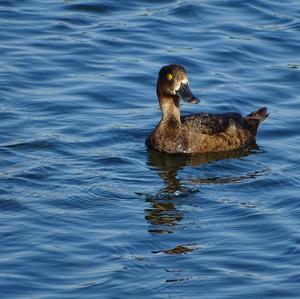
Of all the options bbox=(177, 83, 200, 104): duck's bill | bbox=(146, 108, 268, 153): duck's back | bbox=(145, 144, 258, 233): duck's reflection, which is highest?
bbox=(177, 83, 200, 104): duck's bill

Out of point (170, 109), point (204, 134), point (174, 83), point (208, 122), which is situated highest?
point (174, 83)

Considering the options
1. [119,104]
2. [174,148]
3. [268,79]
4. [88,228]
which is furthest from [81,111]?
[88,228]

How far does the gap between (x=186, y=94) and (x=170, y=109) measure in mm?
308

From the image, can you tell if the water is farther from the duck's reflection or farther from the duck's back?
the duck's back

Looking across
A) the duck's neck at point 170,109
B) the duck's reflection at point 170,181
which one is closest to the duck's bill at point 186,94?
the duck's neck at point 170,109

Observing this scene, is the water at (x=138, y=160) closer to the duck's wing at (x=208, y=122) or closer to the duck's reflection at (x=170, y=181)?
the duck's reflection at (x=170, y=181)

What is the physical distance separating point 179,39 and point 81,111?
437cm

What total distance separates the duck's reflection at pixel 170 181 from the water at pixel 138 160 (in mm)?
32

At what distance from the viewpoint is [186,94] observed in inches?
658

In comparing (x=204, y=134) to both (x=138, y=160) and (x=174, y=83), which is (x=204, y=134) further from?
(x=138, y=160)

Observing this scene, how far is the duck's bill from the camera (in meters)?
16.6

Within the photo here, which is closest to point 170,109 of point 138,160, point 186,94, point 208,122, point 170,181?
point 186,94

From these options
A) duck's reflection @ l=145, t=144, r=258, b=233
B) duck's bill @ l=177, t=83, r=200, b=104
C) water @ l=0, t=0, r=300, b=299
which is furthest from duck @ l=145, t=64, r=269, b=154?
water @ l=0, t=0, r=300, b=299

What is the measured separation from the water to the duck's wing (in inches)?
19.9
